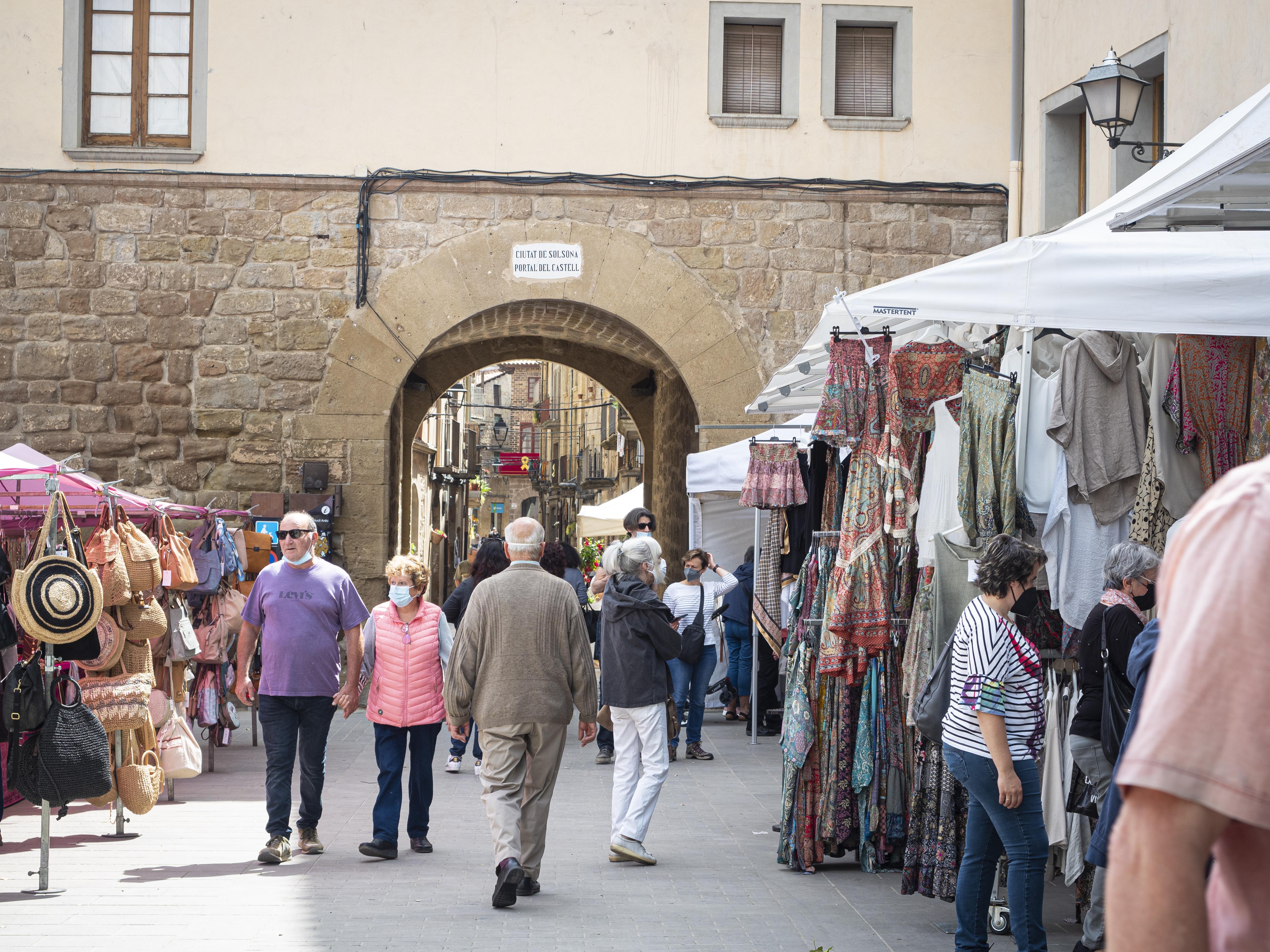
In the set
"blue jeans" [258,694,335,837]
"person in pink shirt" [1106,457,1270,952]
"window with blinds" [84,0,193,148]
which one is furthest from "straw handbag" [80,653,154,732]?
"window with blinds" [84,0,193,148]

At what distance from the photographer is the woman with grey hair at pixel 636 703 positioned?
674cm

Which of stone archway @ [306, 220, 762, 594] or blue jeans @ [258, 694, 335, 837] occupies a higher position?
stone archway @ [306, 220, 762, 594]

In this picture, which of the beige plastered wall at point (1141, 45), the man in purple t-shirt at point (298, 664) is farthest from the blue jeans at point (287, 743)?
the beige plastered wall at point (1141, 45)

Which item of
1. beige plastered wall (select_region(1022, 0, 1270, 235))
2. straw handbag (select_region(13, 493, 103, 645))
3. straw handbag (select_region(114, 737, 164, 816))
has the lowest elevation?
straw handbag (select_region(114, 737, 164, 816))

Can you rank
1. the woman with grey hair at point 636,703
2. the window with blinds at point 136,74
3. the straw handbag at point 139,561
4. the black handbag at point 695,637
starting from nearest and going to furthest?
the woman with grey hair at point 636,703 → the straw handbag at point 139,561 → the black handbag at point 695,637 → the window with blinds at point 136,74

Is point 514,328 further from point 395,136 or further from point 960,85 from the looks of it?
point 960,85

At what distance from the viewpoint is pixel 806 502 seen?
359 inches

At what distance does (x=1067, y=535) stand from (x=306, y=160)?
30.0 ft

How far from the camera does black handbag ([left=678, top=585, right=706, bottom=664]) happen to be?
9250mm

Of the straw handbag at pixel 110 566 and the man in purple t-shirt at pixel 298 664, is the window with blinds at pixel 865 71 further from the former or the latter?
the straw handbag at pixel 110 566

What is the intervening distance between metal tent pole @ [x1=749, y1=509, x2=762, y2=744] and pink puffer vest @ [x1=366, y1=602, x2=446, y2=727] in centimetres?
364

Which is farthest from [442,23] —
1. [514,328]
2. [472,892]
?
[472,892]

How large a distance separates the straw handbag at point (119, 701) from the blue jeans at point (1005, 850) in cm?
397

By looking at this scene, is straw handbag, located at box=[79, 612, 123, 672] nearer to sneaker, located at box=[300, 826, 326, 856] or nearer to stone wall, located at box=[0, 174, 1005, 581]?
sneaker, located at box=[300, 826, 326, 856]
